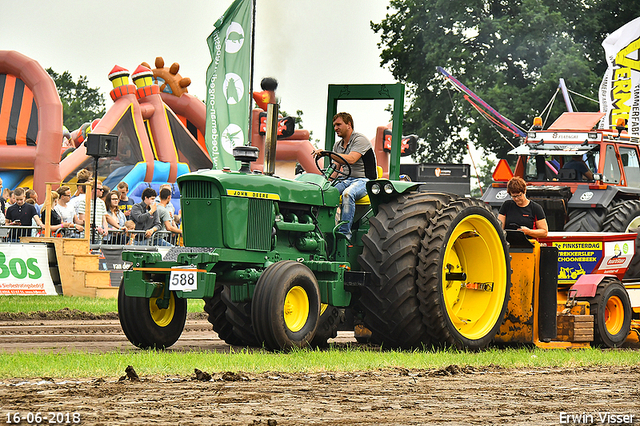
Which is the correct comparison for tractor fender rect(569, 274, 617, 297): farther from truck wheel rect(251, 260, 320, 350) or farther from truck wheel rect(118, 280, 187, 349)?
truck wheel rect(118, 280, 187, 349)

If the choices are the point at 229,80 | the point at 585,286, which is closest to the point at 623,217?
the point at 585,286

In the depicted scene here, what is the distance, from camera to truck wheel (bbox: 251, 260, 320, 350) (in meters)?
7.39

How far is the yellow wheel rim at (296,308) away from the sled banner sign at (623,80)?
18.7m

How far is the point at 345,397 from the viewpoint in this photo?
5.29 m

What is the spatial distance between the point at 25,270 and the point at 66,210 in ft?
6.15

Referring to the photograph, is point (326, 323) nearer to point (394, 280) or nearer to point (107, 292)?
point (394, 280)

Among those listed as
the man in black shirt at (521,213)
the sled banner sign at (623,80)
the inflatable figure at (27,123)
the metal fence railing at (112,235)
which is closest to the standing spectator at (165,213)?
the metal fence railing at (112,235)

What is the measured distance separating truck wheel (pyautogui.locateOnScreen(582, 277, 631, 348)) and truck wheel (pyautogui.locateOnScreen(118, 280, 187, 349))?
4.40 m

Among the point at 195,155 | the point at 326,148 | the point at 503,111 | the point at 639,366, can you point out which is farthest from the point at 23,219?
the point at 503,111

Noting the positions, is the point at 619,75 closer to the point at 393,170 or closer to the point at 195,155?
the point at 195,155

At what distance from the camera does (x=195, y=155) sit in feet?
102

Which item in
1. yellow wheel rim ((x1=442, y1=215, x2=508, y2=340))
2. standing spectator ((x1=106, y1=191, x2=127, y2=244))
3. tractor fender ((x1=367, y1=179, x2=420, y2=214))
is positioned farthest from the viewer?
standing spectator ((x1=106, y1=191, x2=127, y2=244))

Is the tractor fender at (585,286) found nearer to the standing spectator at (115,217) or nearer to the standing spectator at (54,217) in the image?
the standing spectator at (115,217)

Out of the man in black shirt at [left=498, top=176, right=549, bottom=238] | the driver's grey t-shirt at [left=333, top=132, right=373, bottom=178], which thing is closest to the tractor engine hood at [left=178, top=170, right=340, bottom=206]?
the driver's grey t-shirt at [left=333, top=132, right=373, bottom=178]
